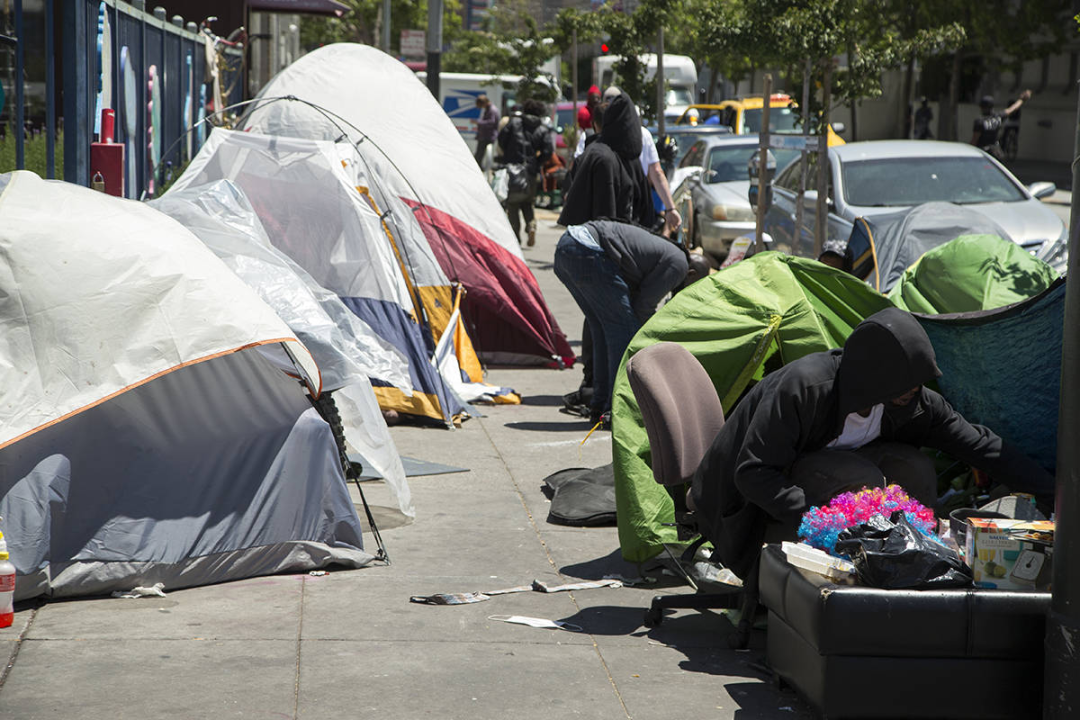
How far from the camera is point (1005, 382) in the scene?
524 cm

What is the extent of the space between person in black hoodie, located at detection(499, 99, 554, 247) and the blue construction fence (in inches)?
142

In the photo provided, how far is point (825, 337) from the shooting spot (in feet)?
17.9

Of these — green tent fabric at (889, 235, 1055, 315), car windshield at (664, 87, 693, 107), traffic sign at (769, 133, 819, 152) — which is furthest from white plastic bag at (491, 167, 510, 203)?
car windshield at (664, 87, 693, 107)

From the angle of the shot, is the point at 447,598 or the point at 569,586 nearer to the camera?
the point at 447,598

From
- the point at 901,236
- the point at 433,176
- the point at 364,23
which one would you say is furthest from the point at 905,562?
the point at 364,23

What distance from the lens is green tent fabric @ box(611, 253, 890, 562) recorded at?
17.6 feet

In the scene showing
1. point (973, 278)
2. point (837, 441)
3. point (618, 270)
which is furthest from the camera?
point (618, 270)

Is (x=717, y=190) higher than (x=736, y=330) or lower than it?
higher

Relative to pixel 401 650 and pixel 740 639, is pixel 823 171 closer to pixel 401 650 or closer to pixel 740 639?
pixel 740 639

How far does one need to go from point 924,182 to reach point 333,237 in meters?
6.01

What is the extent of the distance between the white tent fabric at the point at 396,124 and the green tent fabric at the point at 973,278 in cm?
442

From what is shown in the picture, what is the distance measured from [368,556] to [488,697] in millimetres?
1491

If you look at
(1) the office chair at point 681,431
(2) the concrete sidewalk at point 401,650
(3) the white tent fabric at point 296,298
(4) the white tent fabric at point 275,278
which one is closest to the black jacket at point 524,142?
(4) the white tent fabric at point 275,278

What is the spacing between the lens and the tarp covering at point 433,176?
31.8 feet
